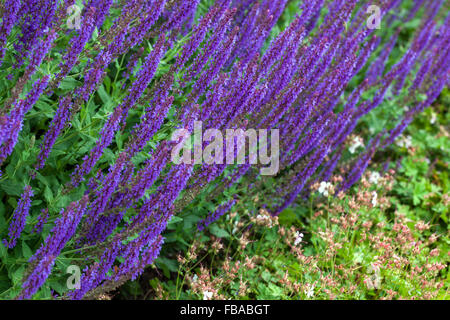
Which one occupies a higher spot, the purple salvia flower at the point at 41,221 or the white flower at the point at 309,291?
the purple salvia flower at the point at 41,221

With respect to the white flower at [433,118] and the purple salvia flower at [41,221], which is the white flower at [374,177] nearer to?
the white flower at [433,118]

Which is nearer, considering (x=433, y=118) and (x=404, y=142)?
(x=404, y=142)

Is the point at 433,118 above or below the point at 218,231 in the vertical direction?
above

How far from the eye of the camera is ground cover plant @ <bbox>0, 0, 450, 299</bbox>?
8.86ft

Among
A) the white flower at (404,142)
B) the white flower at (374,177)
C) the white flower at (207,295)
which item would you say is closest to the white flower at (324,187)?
the white flower at (374,177)

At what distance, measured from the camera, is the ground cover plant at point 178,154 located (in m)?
2.70

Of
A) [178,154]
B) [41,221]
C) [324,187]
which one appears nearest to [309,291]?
[324,187]

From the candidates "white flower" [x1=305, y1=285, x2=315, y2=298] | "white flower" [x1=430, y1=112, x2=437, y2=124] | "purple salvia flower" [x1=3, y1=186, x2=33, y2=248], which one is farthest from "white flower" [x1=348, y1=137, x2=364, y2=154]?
"purple salvia flower" [x1=3, y1=186, x2=33, y2=248]

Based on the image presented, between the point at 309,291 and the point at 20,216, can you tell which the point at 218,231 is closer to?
the point at 309,291

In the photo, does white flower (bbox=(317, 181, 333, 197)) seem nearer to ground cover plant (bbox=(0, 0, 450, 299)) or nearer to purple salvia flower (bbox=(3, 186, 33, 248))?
ground cover plant (bbox=(0, 0, 450, 299))

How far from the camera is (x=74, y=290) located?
8.42 feet

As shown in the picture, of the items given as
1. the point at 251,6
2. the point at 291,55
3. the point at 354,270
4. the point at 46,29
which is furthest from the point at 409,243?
the point at 46,29

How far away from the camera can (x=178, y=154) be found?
9.37 ft

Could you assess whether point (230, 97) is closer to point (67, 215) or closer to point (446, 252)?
point (67, 215)
